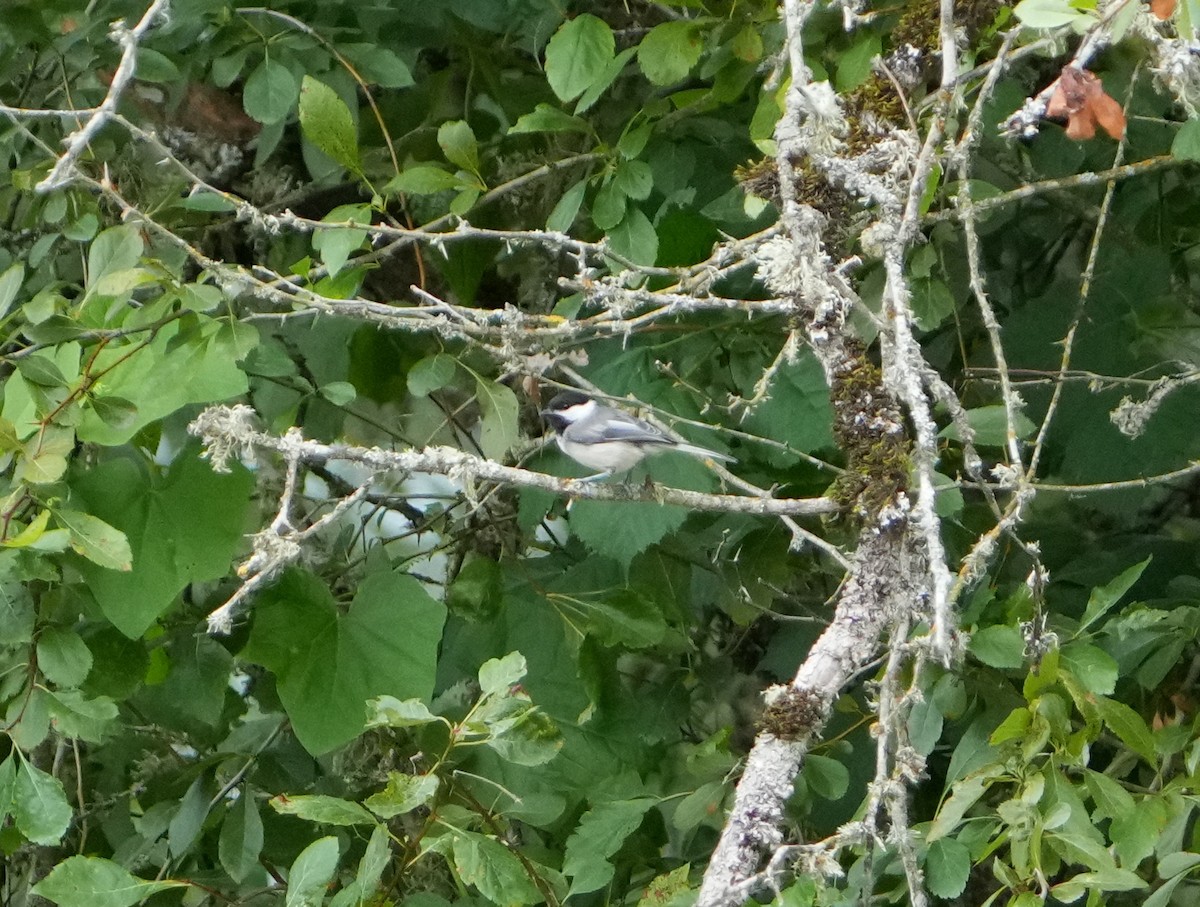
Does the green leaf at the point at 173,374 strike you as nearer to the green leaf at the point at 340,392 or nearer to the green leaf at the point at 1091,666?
the green leaf at the point at 340,392

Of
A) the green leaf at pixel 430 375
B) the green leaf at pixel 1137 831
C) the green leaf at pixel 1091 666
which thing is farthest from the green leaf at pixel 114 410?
the green leaf at pixel 1137 831

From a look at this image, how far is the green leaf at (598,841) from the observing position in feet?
6.20

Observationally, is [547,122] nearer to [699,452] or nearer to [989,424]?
[699,452]

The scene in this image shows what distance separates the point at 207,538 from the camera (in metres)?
1.95

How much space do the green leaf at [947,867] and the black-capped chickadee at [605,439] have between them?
745 millimetres

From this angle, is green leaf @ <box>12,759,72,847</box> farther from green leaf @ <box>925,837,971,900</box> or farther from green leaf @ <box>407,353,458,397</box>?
green leaf @ <box>925,837,971,900</box>

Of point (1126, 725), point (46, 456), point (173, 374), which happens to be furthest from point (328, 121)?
point (1126, 725)

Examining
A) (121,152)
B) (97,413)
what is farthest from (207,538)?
(121,152)

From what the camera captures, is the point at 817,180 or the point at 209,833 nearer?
the point at 817,180

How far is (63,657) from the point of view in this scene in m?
1.82

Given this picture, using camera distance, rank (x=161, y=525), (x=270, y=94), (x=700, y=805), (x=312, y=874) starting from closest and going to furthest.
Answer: (x=312, y=874) < (x=161, y=525) < (x=700, y=805) < (x=270, y=94)

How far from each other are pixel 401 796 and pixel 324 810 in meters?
0.10

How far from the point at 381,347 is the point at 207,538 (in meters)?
0.75

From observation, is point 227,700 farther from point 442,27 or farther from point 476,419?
point 442,27
